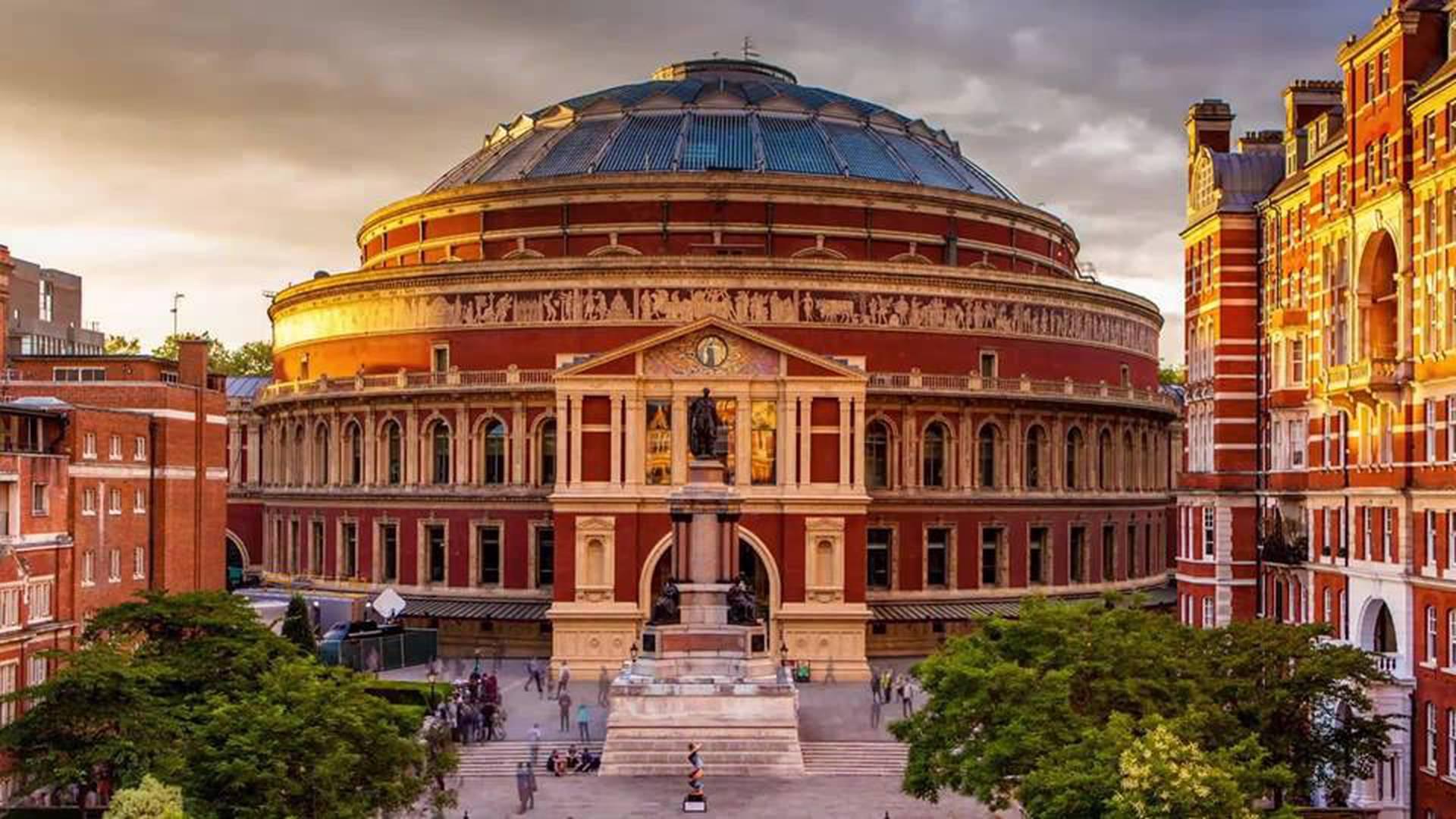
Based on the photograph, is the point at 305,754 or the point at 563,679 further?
the point at 563,679

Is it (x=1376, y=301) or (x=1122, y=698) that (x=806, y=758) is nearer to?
(x=1122, y=698)

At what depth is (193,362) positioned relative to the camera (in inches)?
2960

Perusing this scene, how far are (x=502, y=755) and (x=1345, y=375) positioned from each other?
91.9 feet

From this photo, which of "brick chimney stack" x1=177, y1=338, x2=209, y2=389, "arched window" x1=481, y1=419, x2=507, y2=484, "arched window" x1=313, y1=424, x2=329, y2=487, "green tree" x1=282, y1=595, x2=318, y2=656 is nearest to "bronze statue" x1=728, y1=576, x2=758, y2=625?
"green tree" x1=282, y1=595, x2=318, y2=656

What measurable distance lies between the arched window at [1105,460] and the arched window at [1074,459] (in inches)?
51.7

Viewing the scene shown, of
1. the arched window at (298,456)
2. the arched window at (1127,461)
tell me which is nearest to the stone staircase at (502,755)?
the arched window at (298,456)

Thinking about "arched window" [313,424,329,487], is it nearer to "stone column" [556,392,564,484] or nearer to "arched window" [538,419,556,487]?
"arched window" [538,419,556,487]

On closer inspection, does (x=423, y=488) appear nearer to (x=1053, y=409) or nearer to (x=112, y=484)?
(x=112, y=484)

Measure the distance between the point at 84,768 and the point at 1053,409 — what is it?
2133 inches

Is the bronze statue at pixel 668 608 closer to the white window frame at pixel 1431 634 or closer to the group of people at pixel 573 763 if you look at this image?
the group of people at pixel 573 763

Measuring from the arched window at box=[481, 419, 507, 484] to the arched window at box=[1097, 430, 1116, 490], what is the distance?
29.5 metres

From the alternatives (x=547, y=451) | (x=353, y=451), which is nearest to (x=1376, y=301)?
(x=547, y=451)

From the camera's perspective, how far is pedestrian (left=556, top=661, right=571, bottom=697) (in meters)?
64.0

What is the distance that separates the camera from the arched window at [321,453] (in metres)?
91.3
